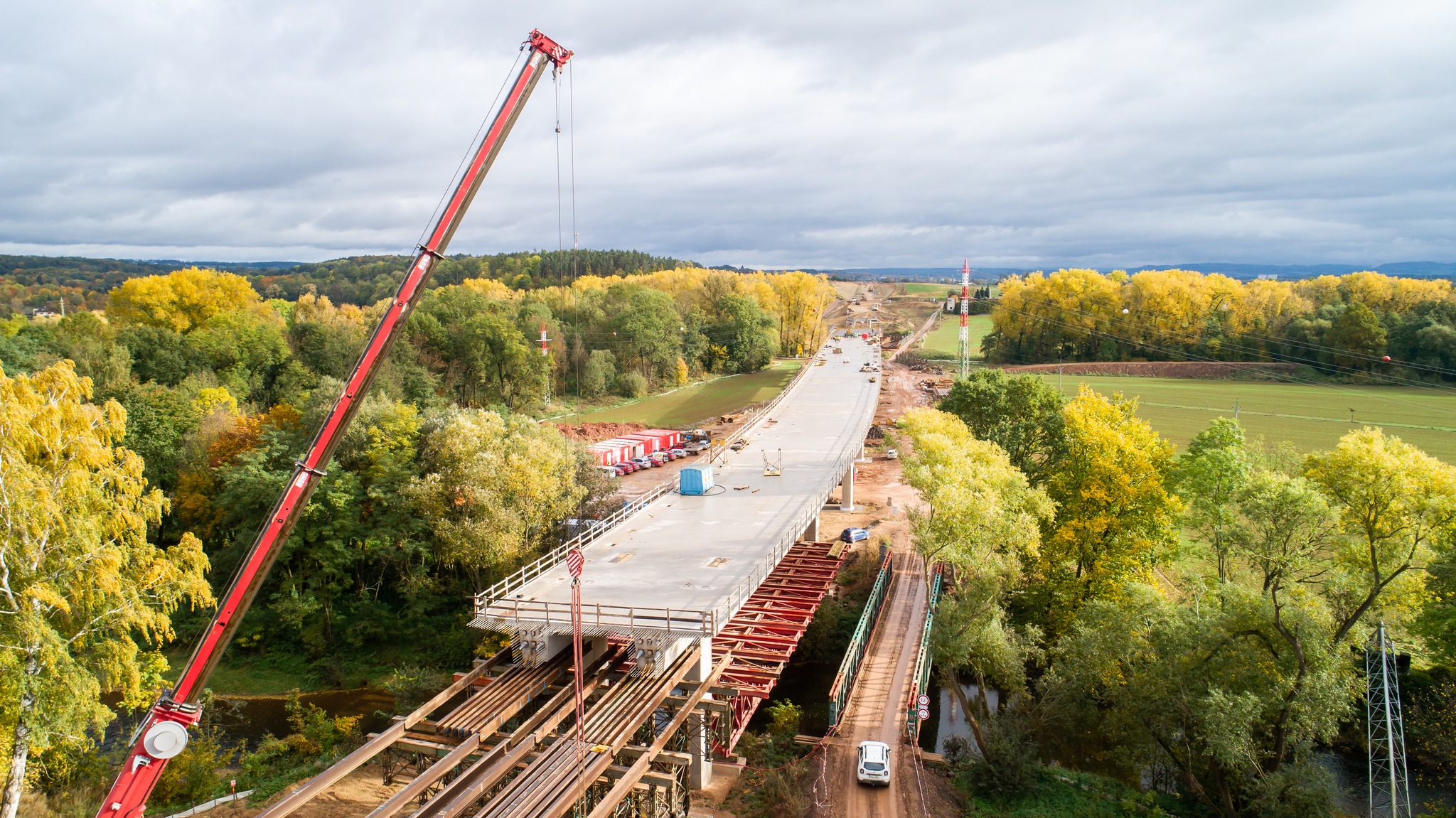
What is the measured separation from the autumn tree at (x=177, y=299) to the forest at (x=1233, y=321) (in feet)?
345

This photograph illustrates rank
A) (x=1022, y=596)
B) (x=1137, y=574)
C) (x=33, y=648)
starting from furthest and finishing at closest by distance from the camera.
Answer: (x=1022, y=596)
(x=1137, y=574)
(x=33, y=648)

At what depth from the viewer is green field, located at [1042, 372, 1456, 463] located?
64.9m

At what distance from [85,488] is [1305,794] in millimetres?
33993

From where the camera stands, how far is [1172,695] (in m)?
25.3

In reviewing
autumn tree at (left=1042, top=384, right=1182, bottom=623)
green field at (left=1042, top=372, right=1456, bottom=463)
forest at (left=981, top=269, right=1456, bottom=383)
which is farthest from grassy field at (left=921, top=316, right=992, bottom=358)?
autumn tree at (left=1042, top=384, right=1182, bottom=623)

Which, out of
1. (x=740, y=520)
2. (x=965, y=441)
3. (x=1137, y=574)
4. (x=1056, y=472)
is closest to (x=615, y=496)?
(x=740, y=520)

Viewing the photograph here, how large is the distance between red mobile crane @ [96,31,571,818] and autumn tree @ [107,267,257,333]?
72.6m

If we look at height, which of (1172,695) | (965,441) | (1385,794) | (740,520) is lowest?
(1385,794)

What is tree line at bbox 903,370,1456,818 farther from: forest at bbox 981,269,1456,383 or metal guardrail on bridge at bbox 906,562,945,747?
forest at bbox 981,269,1456,383

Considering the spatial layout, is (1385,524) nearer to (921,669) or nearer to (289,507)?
(921,669)

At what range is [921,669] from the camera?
31734 millimetres

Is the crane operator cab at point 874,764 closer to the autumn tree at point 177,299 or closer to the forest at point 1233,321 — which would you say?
the autumn tree at point 177,299

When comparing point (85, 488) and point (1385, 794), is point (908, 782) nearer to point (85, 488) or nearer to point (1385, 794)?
point (1385, 794)

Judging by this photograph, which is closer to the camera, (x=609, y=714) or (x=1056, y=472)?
(x=609, y=714)
